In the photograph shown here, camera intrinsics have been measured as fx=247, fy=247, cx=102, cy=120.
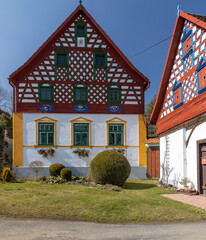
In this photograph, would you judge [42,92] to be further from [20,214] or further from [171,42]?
[20,214]

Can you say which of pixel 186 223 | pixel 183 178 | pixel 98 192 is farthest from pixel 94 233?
pixel 183 178

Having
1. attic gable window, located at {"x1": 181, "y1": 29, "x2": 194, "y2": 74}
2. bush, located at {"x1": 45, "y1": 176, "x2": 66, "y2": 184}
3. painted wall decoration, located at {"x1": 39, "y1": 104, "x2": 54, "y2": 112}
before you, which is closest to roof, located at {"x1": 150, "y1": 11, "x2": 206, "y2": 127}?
attic gable window, located at {"x1": 181, "y1": 29, "x2": 194, "y2": 74}

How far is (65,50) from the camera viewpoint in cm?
1783

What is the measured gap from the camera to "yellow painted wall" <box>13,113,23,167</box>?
55.1ft

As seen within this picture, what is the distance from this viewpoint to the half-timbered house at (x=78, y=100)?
56.2ft

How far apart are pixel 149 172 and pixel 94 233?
12.7 meters

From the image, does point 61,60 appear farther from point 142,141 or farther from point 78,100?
point 142,141

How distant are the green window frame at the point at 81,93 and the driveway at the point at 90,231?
471 inches

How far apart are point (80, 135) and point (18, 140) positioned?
425 centimetres

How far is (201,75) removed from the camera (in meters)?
9.90

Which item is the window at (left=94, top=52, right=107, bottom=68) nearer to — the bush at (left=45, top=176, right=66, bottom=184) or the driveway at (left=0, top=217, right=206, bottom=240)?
the bush at (left=45, top=176, right=66, bottom=184)

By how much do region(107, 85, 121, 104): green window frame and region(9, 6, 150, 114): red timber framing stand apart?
26 centimetres

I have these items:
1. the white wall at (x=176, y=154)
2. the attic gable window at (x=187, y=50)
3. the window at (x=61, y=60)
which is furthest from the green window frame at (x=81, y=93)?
the attic gable window at (x=187, y=50)

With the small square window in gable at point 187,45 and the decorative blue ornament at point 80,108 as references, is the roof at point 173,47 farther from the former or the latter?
the decorative blue ornament at point 80,108
